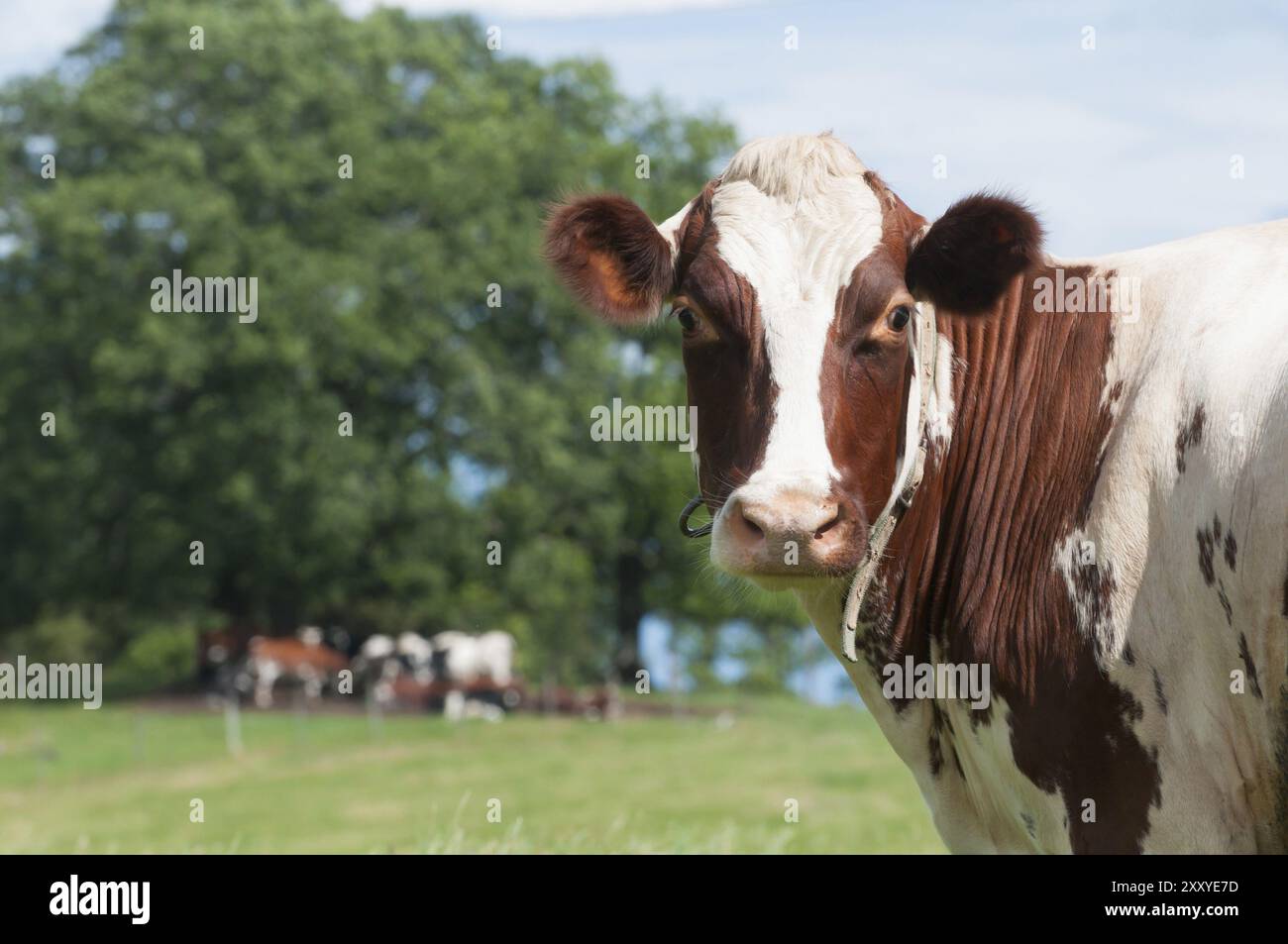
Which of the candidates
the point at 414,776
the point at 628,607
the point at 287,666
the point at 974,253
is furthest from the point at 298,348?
the point at 974,253

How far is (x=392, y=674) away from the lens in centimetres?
3566

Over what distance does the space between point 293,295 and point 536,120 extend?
27.6 feet

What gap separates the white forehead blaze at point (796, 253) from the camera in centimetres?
425

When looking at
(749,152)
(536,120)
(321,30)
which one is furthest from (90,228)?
(749,152)

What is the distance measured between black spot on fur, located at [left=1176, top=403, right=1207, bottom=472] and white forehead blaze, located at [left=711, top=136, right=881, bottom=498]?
0.99 metres

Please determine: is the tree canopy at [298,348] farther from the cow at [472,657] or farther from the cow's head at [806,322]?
the cow's head at [806,322]

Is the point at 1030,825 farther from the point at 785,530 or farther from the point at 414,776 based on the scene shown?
the point at 414,776

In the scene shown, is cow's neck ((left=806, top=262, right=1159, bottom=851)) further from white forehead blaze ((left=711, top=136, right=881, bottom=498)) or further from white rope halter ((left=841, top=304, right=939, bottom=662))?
white forehead blaze ((left=711, top=136, right=881, bottom=498))

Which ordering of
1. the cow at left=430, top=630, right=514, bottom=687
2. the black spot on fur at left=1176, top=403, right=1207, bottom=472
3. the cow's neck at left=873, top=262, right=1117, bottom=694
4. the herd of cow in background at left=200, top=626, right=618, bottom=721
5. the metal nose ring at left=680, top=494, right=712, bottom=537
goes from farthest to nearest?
the cow at left=430, top=630, right=514, bottom=687, the herd of cow in background at left=200, top=626, right=618, bottom=721, the metal nose ring at left=680, top=494, right=712, bottom=537, the cow's neck at left=873, top=262, right=1117, bottom=694, the black spot on fur at left=1176, top=403, right=1207, bottom=472

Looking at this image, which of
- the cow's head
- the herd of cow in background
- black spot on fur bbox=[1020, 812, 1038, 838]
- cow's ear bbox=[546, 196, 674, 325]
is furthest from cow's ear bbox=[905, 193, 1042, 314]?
the herd of cow in background

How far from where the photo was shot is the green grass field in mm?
18891

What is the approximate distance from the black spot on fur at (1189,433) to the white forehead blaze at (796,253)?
3.26 ft

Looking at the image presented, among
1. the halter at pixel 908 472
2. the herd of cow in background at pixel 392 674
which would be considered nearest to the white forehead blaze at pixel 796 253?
the halter at pixel 908 472

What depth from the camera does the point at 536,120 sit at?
36.7m
